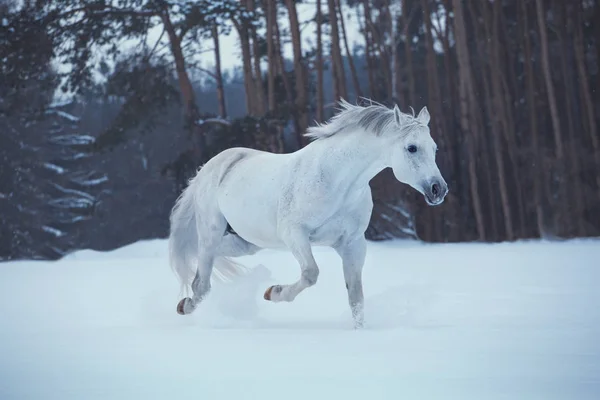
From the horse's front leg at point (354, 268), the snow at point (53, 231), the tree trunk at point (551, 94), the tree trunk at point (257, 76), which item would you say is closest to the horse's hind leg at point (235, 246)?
the horse's front leg at point (354, 268)

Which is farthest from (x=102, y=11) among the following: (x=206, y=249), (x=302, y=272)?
(x=302, y=272)

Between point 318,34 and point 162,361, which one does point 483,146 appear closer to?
point 318,34

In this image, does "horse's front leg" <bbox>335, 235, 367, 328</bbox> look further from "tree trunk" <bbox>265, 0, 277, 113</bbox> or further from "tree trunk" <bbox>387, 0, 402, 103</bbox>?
"tree trunk" <bbox>387, 0, 402, 103</bbox>

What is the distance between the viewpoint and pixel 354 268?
15.9 feet

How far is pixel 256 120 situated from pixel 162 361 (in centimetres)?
1179

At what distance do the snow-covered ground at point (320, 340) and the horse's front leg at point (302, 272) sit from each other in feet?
0.74

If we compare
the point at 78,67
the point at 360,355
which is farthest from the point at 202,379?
the point at 78,67

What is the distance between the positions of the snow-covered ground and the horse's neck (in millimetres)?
959

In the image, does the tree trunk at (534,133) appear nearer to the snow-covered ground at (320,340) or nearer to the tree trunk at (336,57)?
the tree trunk at (336,57)

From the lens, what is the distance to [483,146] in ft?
50.5

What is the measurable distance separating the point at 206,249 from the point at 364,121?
170 cm

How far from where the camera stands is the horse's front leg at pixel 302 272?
4480 mm

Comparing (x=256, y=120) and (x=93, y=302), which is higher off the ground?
(x=256, y=120)

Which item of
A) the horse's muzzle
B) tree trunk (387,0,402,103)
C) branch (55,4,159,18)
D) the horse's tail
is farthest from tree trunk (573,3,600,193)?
the horse's muzzle
